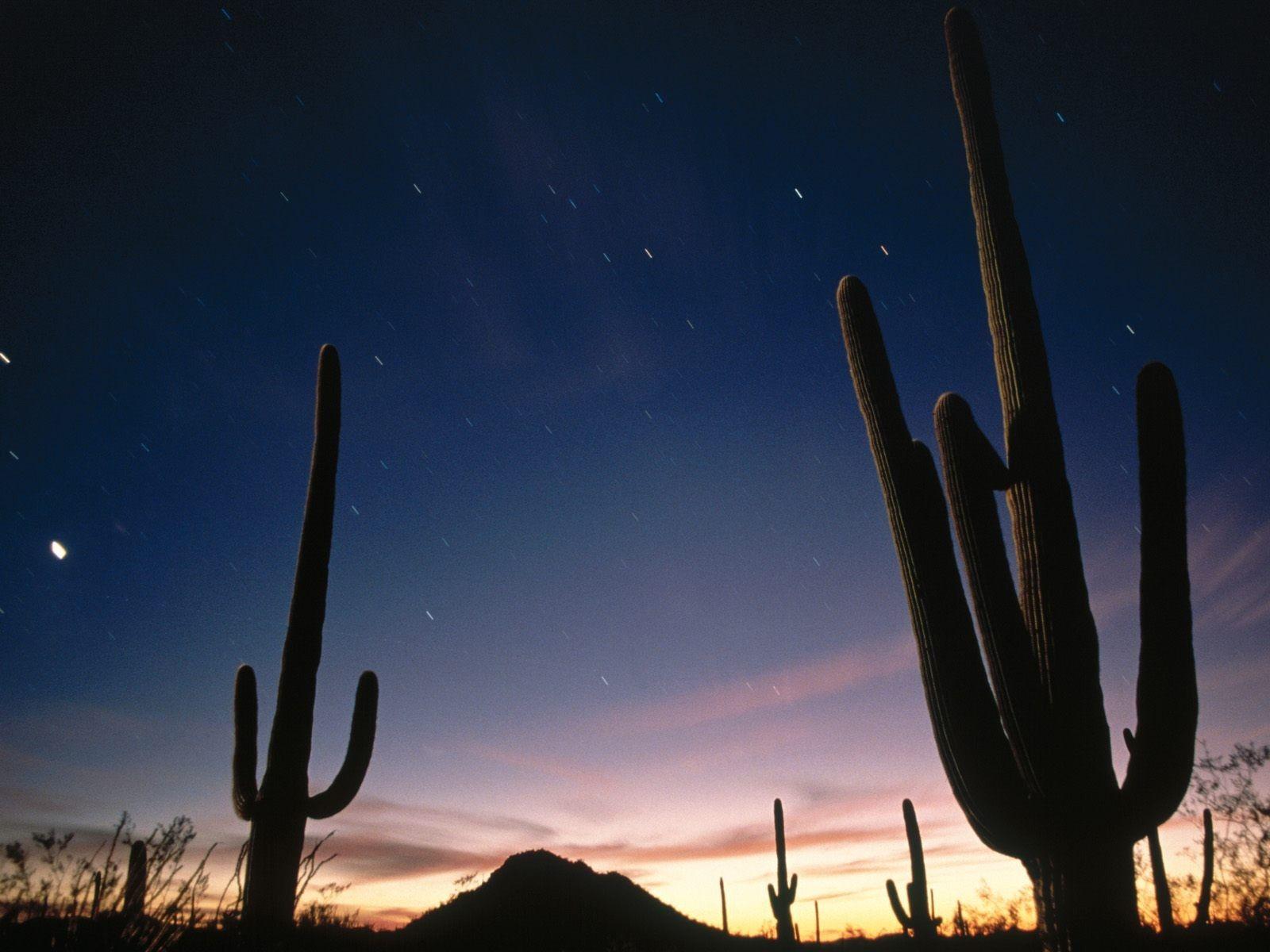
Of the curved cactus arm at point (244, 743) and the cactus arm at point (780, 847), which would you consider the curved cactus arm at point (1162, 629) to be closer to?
the curved cactus arm at point (244, 743)

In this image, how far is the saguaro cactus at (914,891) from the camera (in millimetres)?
14883

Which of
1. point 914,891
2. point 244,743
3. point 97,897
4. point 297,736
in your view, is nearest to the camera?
point 97,897

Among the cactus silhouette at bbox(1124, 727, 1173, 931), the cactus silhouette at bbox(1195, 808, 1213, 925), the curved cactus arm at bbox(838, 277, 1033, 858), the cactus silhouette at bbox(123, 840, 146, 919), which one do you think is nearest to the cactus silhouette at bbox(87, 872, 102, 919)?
the cactus silhouette at bbox(123, 840, 146, 919)

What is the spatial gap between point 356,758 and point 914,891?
40.2ft

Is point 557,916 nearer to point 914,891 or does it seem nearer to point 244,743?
point 914,891

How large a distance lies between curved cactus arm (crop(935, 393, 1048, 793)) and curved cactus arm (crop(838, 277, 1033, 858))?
3.8 inches

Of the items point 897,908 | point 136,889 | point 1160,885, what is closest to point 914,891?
point 897,908

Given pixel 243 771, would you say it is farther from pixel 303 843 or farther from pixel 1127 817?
pixel 1127 817

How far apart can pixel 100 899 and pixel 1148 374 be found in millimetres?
6827

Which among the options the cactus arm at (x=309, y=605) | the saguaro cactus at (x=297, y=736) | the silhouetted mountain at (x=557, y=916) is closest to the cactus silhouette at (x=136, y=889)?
the saguaro cactus at (x=297, y=736)

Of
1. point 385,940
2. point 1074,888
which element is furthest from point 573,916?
point 1074,888

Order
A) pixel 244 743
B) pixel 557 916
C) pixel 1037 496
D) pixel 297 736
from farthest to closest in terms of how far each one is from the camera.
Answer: pixel 557 916
pixel 244 743
pixel 297 736
pixel 1037 496

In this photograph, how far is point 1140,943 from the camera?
4.57 meters

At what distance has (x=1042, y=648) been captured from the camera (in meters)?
5.16
